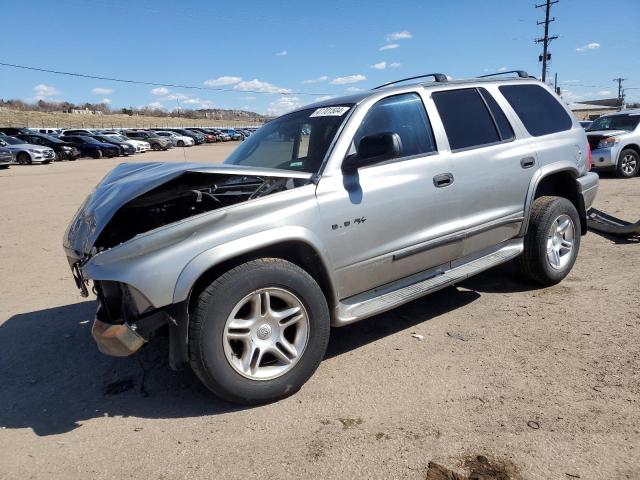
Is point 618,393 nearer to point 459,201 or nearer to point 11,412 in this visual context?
point 459,201

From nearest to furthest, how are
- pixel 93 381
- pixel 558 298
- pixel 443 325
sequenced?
pixel 93 381 → pixel 443 325 → pixel 558 298

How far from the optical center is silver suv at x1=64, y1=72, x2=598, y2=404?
2797mm

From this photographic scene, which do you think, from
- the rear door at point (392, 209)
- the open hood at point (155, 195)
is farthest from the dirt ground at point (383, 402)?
the open hood at point (155, 195)

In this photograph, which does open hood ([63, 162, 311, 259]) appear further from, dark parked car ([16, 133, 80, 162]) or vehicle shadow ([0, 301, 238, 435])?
dark parked car ([16, 133, 80, 162])

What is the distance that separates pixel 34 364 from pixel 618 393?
403cm

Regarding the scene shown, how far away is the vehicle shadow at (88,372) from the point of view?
3070 millimetres

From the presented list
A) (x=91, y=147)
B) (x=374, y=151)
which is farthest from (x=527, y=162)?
(x=91, y=147)

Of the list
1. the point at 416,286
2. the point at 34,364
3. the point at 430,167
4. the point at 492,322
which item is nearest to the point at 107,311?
the point at 34,364

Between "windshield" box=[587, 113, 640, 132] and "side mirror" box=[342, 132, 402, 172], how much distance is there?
12037mm

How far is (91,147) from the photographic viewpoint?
3262cm

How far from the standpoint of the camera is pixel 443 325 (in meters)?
4.06

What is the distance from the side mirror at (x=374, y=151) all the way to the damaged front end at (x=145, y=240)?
12.7 inches

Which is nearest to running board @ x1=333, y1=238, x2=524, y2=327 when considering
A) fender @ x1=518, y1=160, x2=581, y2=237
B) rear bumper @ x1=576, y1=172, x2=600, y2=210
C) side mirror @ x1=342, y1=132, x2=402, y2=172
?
fender @ x1=518, y1=160, x2=581, y2=237

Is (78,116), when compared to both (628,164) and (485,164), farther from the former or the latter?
(485,164)
